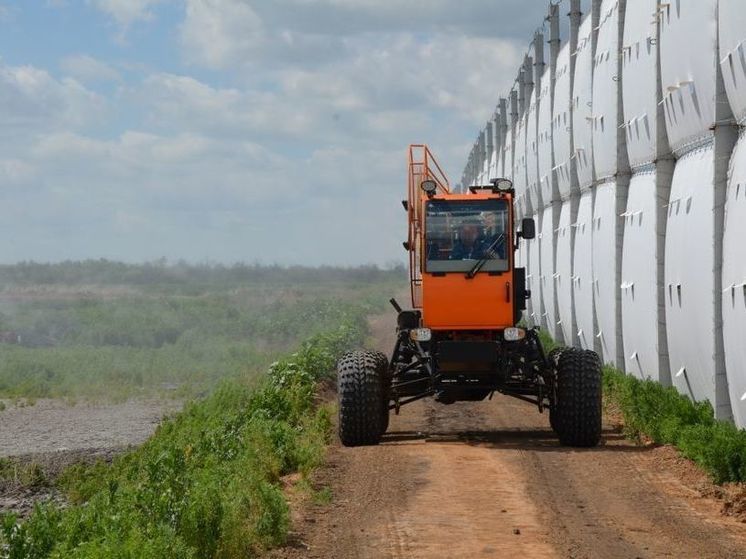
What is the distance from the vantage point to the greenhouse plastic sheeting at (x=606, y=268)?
24.4 metres

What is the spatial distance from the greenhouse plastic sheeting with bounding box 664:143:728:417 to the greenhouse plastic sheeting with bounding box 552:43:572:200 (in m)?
12.0

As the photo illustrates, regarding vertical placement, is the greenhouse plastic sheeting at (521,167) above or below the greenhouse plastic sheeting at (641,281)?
above

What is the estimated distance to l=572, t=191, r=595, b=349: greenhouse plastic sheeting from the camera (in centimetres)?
2764

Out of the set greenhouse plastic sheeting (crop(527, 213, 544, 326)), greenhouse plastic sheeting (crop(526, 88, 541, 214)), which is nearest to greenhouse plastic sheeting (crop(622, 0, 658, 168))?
greenhouse plastic sheeting (crop(527, 213, 544, 326))

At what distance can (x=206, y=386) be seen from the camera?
41.8 m

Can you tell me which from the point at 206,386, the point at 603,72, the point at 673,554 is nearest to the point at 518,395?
the point at 673,554

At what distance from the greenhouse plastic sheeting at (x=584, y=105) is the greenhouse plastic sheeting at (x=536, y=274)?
7.85 metres

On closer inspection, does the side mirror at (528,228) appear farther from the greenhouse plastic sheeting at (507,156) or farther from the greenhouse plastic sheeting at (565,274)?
the greenhouse plastic sheeting at (507,156)

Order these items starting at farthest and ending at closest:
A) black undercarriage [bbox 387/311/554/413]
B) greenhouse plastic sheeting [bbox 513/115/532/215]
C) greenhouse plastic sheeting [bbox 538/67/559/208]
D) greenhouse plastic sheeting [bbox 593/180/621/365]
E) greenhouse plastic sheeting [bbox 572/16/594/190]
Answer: greenhouse plastic sheeting [bbox 513/115/532/215], greenhouse plastic sheeting [bbox 538/67/559/208], greenhouse plastic sheeting [bbox 572/16/594/190], greenhouse plastic sheeting [bbox 593/180/621/365], black undercarriage [bbox 387/311/554/413]

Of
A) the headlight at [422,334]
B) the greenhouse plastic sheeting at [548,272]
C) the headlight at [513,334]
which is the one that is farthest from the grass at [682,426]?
the greenhouse plastic sheeting at [548,272]

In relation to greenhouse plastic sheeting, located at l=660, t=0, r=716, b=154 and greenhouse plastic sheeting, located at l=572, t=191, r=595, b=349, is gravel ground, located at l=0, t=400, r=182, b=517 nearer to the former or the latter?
greenhouse plastic sheeting, located at l=572, t=191, r=595, b=349

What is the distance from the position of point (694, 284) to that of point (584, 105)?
39.9 ft

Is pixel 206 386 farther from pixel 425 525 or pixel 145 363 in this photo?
pixel 425 525

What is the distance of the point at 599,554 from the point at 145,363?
40.7m
